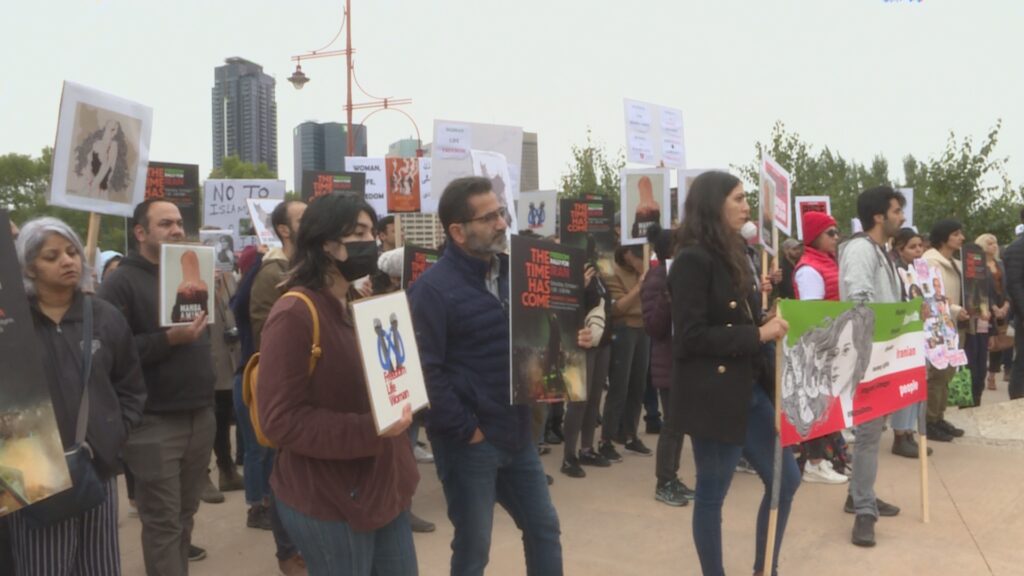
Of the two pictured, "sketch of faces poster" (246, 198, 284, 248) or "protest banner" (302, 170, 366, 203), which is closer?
"sketch of faces poster" (246, 198, 284, 248)

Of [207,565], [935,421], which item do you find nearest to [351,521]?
[207,565]

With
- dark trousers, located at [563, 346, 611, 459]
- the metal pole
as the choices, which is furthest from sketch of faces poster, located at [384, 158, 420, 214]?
the metal pole

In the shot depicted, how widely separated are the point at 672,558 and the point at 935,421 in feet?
15.2

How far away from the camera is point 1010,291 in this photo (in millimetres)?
10344

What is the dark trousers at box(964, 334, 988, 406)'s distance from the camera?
10.1 m

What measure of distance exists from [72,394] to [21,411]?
2.21 feet

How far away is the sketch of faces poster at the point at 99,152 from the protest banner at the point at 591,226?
12.8 feet

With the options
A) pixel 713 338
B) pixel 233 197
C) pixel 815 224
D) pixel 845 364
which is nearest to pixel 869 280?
pixel 845 364

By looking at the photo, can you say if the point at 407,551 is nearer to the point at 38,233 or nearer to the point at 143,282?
the point at 38,233

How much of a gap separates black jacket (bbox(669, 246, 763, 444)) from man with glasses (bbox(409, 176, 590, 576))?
0.86m

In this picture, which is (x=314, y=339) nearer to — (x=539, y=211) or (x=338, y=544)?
(x=338, y=544)

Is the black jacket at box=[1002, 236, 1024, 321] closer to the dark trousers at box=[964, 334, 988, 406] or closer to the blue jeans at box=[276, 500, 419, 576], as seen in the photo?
the dark trousers at box=[964, 334, 988, 406]

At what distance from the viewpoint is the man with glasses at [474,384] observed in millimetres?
3688

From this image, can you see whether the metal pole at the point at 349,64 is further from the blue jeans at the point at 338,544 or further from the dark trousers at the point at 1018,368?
the blue jeans at the point at 338,544
